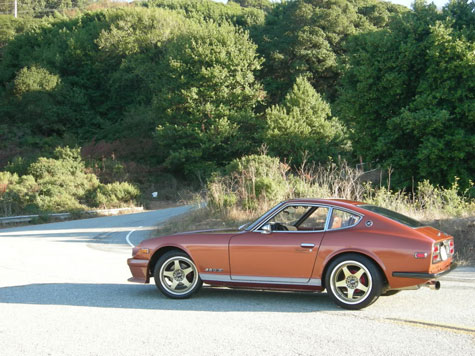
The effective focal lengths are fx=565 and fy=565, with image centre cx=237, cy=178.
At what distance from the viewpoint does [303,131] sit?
44.0 m

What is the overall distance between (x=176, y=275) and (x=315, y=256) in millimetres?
2073

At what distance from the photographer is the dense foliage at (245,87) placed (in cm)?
2644

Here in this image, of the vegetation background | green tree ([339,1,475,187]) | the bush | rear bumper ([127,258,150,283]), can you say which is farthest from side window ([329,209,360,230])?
the bush

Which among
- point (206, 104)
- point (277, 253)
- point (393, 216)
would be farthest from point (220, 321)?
point (206, 104)

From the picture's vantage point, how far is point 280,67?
2323 inches

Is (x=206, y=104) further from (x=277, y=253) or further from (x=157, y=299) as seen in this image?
(x=277, y=253)

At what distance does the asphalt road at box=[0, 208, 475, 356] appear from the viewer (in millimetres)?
5520

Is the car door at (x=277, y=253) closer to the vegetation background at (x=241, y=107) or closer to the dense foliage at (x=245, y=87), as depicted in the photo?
the vegetation background at (x=241, y=107)

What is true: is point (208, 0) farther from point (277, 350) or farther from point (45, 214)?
point (277, 350)

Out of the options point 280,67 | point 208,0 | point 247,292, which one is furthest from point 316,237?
point 208,0

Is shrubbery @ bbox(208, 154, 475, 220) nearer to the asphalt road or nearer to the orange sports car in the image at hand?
the asphalt road

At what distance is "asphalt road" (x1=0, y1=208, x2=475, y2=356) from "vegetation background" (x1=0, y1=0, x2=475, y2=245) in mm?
6133

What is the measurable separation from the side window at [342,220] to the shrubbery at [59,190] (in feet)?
89.5

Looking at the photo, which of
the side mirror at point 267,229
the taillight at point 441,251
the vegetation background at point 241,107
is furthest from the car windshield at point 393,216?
the vegetation background at point 241,107
